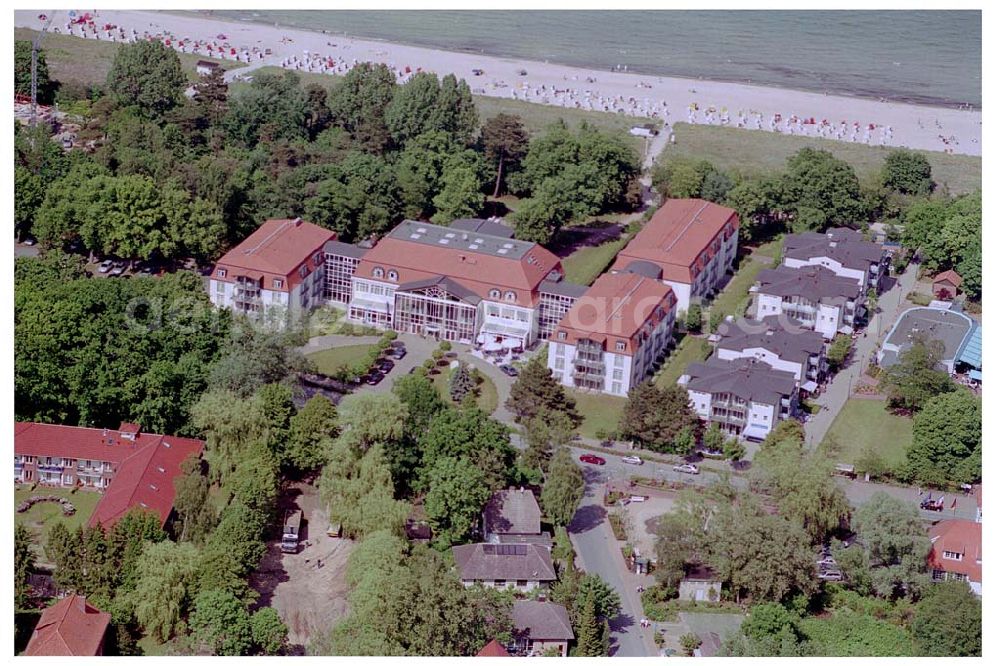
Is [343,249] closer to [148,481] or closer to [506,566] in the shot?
[148,481]

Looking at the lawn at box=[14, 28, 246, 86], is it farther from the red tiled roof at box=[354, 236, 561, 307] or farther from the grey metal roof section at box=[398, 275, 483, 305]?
the grey metal roof section at box=[398, 275, 483, 305]

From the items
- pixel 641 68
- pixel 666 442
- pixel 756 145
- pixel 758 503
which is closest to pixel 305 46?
pixel 641 68

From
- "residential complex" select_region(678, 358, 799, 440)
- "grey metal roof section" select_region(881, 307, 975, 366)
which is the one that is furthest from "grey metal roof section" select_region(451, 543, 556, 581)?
"grey metal roof section" select_region(881, 307, 975, 366)

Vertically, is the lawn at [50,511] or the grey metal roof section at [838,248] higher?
the grey metal roof section at [838,248]

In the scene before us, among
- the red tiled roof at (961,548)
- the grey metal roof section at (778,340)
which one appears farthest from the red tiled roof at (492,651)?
the grey metal roof section at (778,340)

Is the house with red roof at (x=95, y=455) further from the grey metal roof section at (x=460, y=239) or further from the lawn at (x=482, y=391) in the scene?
the grey metal roof section at (x=460, y=239)

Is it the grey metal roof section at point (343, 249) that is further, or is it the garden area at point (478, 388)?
the grey metal roof section at point (343, 249)

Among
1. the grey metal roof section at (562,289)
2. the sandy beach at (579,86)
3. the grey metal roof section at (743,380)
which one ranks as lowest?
the grey metal roof section at (743,380)
